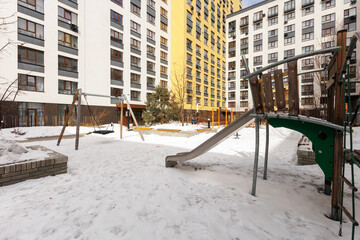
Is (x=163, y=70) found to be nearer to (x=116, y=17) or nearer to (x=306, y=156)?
(x=116, y=17)

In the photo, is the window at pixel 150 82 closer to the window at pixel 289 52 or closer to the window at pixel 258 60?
the window at pixel 258 60

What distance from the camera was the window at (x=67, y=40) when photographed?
57.9ft

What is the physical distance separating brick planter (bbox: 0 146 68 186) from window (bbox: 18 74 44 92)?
657 inches

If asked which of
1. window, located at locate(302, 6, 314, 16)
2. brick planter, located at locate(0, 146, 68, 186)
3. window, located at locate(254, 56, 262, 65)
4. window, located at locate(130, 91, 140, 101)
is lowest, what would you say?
brick planter, located at locate(0, 146, 68, 186)

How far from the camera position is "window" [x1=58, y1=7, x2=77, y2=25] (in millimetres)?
17688

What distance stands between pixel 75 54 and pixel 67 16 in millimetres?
4013

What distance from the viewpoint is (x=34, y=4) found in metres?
16.1

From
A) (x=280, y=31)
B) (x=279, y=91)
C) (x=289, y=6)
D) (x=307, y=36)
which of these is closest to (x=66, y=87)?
(x=279, y=91)

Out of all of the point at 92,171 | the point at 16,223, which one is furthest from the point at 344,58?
the point at 92,171

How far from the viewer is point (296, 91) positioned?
6.95 feet

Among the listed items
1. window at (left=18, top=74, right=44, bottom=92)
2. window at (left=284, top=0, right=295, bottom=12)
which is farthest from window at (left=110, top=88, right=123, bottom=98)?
window at (left=284, top=0, right=295, bottom=12)

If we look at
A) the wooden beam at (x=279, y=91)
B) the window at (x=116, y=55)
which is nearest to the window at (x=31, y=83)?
the window at (x=116, y=55)

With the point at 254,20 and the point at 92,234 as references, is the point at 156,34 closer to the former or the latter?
the point at 254,20

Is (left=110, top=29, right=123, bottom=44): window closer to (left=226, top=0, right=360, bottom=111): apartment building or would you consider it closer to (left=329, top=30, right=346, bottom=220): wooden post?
(left=329, top=30, right=346, bottom=220): wooden post
